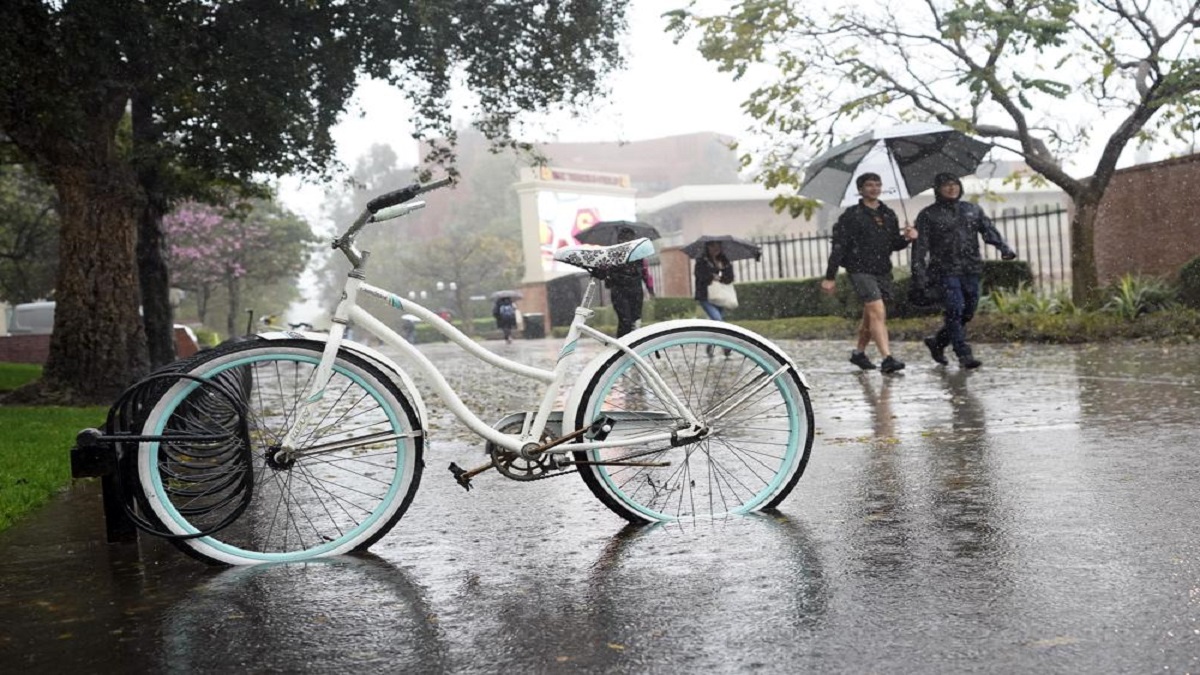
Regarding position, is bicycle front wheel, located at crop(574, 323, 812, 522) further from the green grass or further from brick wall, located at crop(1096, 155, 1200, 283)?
brick wall, located at crop(1096, 155, 1200, 283)

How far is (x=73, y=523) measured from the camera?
5234 mm

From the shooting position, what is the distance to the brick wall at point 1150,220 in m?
17.5

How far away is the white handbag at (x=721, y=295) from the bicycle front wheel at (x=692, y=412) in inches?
428

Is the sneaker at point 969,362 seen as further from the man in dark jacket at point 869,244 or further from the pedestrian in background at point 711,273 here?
the pedestrian in background at point 711,273

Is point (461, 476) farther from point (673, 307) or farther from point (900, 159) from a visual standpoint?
point (673, 307)

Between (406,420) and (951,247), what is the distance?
7311 millimetres

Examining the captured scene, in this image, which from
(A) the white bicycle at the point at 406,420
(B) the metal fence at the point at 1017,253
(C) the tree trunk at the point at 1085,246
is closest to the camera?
(A) the white bicycle at the point at 406,420

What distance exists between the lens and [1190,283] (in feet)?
54.1

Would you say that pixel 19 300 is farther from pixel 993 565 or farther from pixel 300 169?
pixel 993 565

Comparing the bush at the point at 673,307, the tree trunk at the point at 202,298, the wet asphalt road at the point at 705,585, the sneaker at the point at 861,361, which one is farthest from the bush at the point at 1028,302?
the tree trunk at the point at 202,298

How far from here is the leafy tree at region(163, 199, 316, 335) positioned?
45.9m

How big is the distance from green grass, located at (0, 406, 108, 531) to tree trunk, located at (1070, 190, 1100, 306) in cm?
1343

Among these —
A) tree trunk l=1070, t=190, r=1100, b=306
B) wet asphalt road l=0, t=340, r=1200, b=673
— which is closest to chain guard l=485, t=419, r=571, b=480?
wet asphalt road l=0, t=340, r=1200, b=673

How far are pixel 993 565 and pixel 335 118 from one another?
46.1ft
